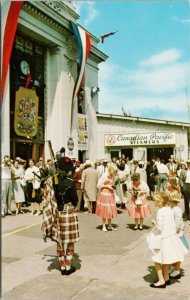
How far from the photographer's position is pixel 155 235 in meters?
4.98

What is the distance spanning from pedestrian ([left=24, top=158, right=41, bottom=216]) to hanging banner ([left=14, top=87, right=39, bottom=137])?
4.42 meters

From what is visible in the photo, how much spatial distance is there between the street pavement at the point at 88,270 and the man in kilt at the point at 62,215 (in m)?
0.36

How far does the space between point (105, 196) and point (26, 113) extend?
28.4ft

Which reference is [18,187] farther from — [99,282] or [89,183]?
[99,282]

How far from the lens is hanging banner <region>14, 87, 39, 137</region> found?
15.9 meters

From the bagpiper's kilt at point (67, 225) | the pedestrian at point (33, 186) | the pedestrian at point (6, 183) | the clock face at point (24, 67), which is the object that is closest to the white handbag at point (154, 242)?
the bagpiper's kilt at point (67, 225)

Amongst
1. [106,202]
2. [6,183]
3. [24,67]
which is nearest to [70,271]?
[106,202]

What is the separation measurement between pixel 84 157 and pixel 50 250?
580 inches

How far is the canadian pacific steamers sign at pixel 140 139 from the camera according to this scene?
874 inches

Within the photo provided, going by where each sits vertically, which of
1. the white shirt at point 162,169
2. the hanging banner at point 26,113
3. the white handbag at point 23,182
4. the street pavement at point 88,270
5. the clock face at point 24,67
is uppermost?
the clock face at point 24,67

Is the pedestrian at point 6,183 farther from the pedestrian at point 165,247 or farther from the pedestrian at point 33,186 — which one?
the pedestrian at point 165,247

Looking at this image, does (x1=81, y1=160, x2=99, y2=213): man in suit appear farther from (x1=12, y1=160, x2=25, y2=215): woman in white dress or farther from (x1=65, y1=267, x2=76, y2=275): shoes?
(x1=65, y1=267, x2=76, y2=275): shoes

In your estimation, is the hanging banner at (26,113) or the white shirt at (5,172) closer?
the white shirt at (5,172)

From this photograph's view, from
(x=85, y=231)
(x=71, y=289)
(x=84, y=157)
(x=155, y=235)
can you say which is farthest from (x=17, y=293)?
(x=84, y=157)
